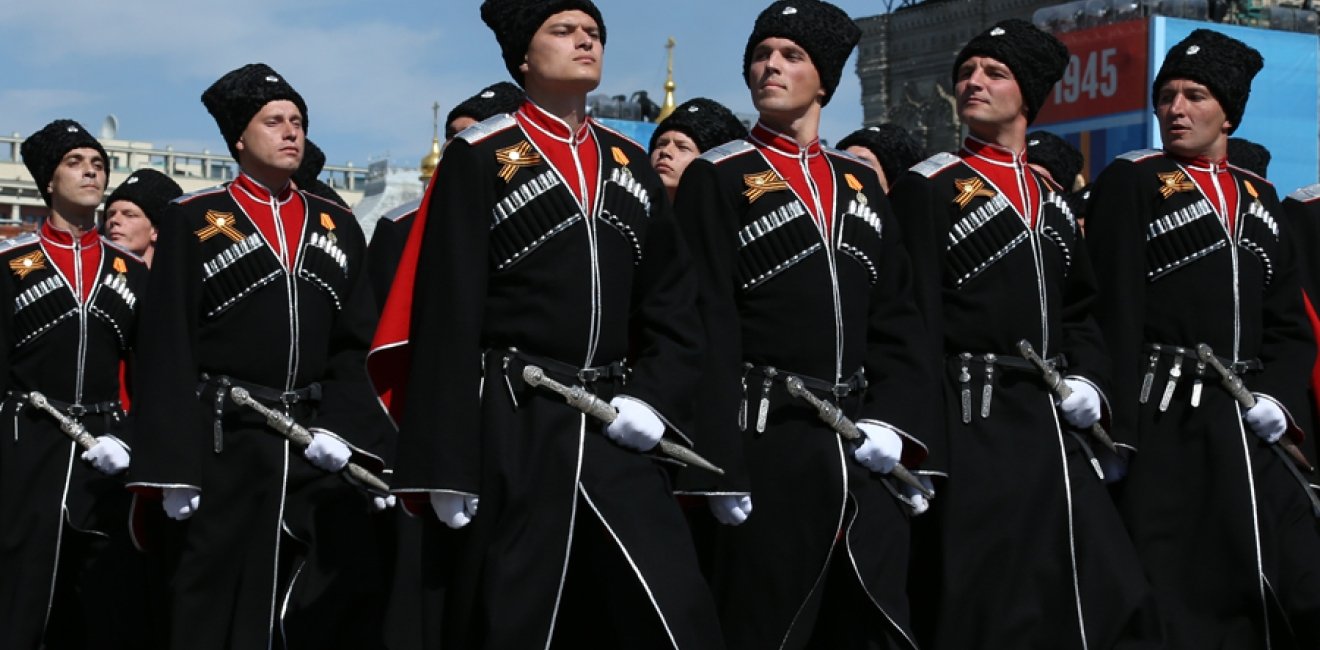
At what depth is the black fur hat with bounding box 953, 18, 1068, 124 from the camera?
7301 mm

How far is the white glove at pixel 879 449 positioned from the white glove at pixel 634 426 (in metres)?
0.95

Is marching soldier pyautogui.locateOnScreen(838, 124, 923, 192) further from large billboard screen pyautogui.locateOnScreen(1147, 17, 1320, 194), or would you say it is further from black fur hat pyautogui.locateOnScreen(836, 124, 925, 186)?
large billboard screen pyautogui.locateOnScreen(1147, 17, 1320, 194)

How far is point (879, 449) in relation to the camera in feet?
20.7

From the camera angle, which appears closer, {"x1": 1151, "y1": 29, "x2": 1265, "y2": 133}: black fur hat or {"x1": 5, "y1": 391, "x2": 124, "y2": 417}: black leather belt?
{"x1": 1151, "y1": 29, "x2": 1265, "y2": 133}: black fur hat

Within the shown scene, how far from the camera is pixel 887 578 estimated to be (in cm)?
634

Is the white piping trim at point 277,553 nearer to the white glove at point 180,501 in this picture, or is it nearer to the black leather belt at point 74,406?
the white glove at point 180,501

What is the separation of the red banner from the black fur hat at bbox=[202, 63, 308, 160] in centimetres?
1964

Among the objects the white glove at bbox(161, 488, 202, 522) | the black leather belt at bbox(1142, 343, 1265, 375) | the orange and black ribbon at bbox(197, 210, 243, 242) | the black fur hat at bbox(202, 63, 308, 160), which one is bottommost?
the white glove at bbox(161, 488, 202, 522)

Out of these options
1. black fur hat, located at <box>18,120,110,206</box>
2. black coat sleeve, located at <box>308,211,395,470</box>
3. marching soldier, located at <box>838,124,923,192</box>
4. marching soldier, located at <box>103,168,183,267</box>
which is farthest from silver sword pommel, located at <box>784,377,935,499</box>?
marching soldier, located at <box>103,168,183,267</box>

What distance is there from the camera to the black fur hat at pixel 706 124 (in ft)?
28.8

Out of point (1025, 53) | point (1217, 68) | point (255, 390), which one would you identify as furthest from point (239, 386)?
point (1217, 68)

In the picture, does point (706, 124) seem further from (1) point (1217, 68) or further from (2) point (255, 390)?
(2) point (255, 390)

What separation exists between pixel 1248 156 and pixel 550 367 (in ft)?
17.9

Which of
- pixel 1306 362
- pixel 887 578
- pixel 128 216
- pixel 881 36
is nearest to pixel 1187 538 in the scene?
pixel 1306 362
